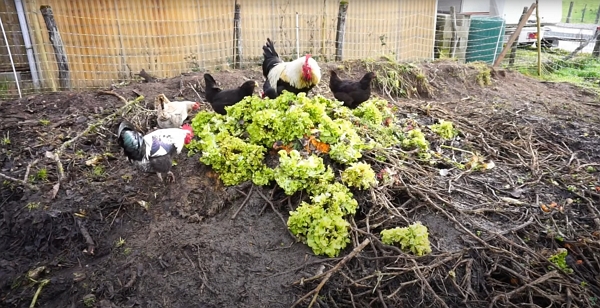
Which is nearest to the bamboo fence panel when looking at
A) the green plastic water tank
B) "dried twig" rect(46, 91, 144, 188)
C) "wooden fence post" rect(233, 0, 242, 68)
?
"wooden fence post" rect(233, 0, 242, 68)

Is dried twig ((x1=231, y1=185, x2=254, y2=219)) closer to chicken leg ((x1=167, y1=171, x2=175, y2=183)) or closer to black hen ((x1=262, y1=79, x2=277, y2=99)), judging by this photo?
chicken leg ((x1=167, y1=171, x2=175, y2=183))

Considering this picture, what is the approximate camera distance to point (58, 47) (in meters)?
7.05

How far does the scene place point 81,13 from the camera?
8.09 meters

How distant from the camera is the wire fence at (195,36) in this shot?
7586mm

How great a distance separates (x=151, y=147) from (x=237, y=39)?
5.67 metres

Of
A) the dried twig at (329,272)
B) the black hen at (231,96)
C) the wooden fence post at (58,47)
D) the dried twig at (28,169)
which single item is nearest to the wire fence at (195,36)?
the wooden fence post at (58,47)

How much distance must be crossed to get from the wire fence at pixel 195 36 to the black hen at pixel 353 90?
3.65 m

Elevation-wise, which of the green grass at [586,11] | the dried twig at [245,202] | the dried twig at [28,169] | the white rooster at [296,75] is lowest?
the dried twig at [245,202]

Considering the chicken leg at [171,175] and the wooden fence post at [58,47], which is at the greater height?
the wooden fence post at [58,47]

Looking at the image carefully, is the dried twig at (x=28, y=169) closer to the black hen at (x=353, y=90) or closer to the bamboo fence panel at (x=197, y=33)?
the bamboo fence panel at (x=197, y=33)

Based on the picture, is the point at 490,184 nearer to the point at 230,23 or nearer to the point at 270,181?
the point at 270,181

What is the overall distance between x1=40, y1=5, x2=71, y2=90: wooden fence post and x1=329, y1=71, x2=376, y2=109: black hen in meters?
5.17

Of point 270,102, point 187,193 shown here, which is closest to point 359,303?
point 187,193

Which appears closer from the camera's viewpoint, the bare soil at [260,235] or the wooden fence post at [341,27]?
the bare soil at [260,235]
